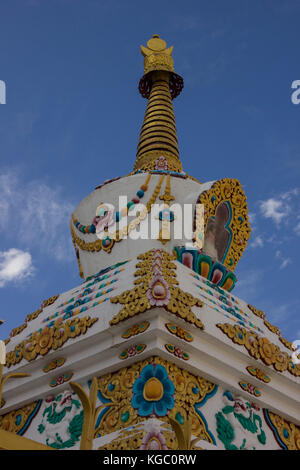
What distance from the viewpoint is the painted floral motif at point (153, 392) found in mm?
5164

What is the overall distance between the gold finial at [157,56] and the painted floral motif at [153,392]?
1061 centimetres

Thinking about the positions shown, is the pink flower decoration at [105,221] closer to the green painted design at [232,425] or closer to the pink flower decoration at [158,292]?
the pink flower decoration at [158,292]

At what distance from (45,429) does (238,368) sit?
210 cm

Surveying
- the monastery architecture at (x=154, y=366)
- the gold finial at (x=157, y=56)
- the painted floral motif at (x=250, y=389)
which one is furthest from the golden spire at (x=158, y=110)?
the painted floral motif at (x=250, y=389)

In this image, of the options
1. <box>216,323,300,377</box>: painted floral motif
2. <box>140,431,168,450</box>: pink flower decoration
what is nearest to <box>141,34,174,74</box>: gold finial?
<box>216,323,300,377</box>: painted floral motif

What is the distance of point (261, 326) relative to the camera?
820 cm

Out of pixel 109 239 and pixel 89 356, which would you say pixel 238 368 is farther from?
pixel 109 239

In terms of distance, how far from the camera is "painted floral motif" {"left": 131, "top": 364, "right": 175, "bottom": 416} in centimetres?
516

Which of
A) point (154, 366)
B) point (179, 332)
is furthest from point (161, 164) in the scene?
point (154, 366)

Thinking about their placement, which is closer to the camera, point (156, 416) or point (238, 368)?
point (156, 416)

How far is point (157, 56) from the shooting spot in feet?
48.8

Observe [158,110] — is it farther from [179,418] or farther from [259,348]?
[179,418]

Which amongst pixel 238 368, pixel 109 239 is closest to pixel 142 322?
pixel 238 368
